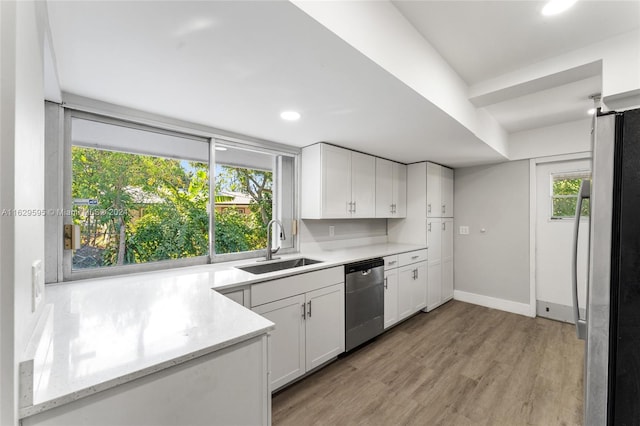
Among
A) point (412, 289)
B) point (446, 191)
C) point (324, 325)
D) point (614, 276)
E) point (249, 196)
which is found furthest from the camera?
point (446, 191)

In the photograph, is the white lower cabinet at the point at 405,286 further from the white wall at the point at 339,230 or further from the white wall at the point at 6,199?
the white wall at the point at 6,199

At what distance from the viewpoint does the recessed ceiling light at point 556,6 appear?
1.40 meters

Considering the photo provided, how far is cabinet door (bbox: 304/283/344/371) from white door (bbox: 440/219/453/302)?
90.6 inches

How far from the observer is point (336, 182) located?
9.69ft

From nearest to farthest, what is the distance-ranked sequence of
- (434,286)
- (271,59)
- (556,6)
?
(271,59) → (556,6) → (434,286)

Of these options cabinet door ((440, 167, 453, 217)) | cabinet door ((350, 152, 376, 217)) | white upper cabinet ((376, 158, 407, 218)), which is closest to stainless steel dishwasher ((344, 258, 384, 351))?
cabinet door ((350, 152, 376, 217))

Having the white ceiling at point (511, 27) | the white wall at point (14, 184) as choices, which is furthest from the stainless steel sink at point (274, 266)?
the white ceiling at point (511, 27)

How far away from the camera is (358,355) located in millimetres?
2602

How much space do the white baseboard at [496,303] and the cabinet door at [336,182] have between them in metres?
2.54

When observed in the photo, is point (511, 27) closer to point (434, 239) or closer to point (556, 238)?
point (434, 239)

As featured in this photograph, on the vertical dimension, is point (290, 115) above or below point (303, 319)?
above

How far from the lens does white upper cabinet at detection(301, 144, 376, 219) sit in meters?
2.84

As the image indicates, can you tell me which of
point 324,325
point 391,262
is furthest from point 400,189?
point 324,325

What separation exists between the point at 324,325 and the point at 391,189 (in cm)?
213
